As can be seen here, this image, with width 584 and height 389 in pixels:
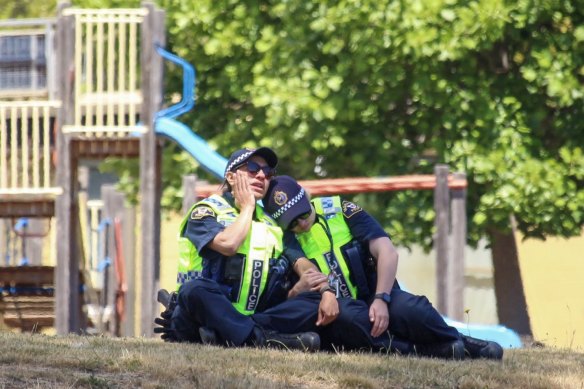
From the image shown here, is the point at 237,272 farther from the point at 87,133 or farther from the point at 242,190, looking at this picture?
the point at 87,133

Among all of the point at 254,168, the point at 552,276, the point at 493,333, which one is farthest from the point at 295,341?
the point at 552,276

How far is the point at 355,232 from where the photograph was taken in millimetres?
8516

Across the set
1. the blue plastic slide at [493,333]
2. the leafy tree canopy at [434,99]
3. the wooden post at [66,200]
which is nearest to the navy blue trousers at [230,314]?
the blue plastic slide at [493,333]

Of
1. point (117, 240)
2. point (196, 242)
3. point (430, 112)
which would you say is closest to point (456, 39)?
point (430, 112)

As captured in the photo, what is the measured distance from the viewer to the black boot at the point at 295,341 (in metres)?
8.20

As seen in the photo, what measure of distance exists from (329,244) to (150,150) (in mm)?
6744

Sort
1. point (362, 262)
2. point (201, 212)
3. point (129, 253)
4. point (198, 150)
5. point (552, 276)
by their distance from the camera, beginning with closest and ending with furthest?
1. point (201, 212)
2. point (362, 262)
3. point (198, 150)
4. point (129, 253)
5. point (552, 276)

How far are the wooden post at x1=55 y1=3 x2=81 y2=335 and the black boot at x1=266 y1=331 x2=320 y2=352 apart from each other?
694cm

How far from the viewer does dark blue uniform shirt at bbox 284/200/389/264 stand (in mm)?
8484

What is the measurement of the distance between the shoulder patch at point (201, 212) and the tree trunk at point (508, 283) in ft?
30.5

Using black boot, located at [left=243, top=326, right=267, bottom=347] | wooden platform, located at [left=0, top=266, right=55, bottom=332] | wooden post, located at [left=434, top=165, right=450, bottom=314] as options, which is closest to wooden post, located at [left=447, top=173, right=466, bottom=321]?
wooden post, located at [left=434, top=165, right=450, bottom=314]

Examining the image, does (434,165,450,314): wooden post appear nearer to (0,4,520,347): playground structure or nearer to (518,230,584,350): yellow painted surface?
(0,4,520,347): playground structure

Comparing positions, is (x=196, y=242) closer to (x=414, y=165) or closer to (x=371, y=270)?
(x=371, y=270)

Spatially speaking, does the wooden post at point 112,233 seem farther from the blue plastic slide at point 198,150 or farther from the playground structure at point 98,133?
the blue plastic slide at point 198,150
